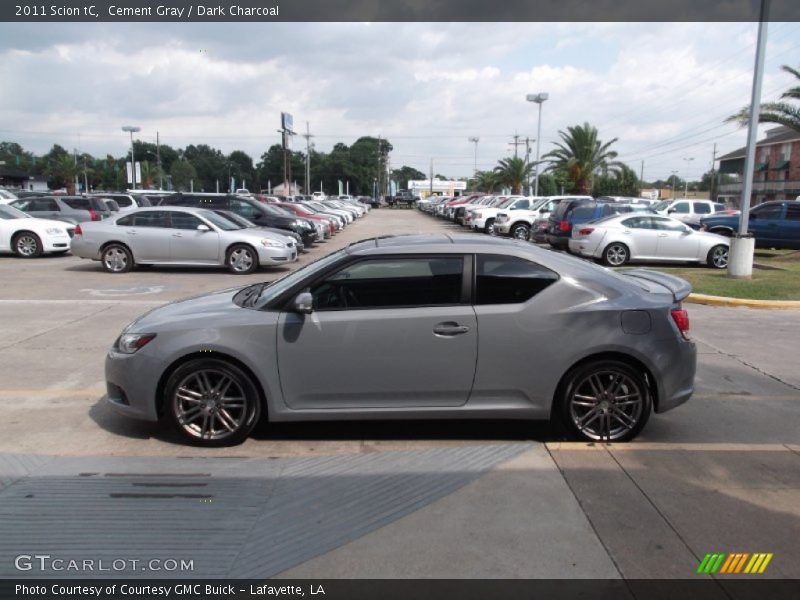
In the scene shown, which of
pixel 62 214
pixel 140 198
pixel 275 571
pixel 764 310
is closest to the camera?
pixel 275 571

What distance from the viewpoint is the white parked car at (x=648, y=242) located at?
16.5m

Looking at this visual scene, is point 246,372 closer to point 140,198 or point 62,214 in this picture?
point 62,214

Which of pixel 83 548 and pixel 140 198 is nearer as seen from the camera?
pixel 83 548

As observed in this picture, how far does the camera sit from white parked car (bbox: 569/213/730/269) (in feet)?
54.0

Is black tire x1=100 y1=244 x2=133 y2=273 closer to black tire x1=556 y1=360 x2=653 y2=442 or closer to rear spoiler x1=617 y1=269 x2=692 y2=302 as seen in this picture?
rear spoiler x1=617 y1=269 x2=692 y2=302

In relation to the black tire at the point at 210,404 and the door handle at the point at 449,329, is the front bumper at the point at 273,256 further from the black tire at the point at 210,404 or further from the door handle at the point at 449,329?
the door handle at the point at 449,329

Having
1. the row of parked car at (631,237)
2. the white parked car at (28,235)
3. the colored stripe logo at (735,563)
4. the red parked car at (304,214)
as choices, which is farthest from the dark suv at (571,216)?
the colored stripe logo at (735,563)

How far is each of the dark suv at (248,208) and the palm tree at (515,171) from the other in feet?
144

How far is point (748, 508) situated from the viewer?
3.91 metres

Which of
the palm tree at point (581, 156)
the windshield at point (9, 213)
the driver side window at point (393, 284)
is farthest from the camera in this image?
the palm tree at point (581, 156)

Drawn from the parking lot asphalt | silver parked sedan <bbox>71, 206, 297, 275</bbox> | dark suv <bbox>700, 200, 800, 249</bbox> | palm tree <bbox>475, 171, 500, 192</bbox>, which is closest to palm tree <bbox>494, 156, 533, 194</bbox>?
palm tree <bbox>475, 171, 500, 192</bbox>

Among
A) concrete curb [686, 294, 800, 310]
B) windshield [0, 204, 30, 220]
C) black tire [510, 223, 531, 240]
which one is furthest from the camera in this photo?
Answer: black tire [510, 223, 531, 240]

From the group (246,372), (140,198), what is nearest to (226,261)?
(246,372)

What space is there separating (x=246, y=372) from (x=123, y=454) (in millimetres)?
1059
